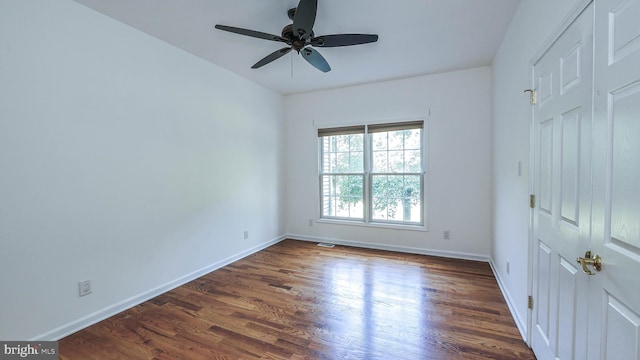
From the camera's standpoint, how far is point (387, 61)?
3271 millimetres

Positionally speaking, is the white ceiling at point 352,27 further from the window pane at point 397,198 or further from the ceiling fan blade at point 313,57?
the window pane at point 397,198

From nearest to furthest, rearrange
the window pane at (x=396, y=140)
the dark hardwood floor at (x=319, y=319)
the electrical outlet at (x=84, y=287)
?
the dark hardwood floor at (x=319, y=319)
the electrical outlet at (x=84, y=287)
the window pane at (x=396, y=140)

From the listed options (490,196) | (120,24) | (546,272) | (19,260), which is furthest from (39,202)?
(490,196)

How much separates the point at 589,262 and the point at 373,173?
10.6ft

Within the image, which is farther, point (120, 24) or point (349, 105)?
point (349, 105)

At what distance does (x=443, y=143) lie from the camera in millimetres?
3760

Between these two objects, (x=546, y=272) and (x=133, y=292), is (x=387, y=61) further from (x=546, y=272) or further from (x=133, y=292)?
(x=133, y=292)

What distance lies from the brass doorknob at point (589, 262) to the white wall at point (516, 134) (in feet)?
2.81

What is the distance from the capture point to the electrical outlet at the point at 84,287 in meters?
2.13

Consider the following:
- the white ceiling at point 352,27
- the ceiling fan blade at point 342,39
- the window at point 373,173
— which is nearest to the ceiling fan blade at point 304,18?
the ceiling fan blade at point 342,39

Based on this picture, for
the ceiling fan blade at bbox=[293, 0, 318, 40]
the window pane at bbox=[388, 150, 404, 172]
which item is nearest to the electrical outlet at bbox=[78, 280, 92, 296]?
the ceiling fan blade at bbox=[293, 0, 318, 40]

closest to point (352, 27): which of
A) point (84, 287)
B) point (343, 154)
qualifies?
point (343, 154)

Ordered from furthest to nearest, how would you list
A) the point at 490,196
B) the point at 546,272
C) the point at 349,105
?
the point at 349,105
the point at 490,196
the point at 546,272

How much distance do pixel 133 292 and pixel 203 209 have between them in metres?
1.08
